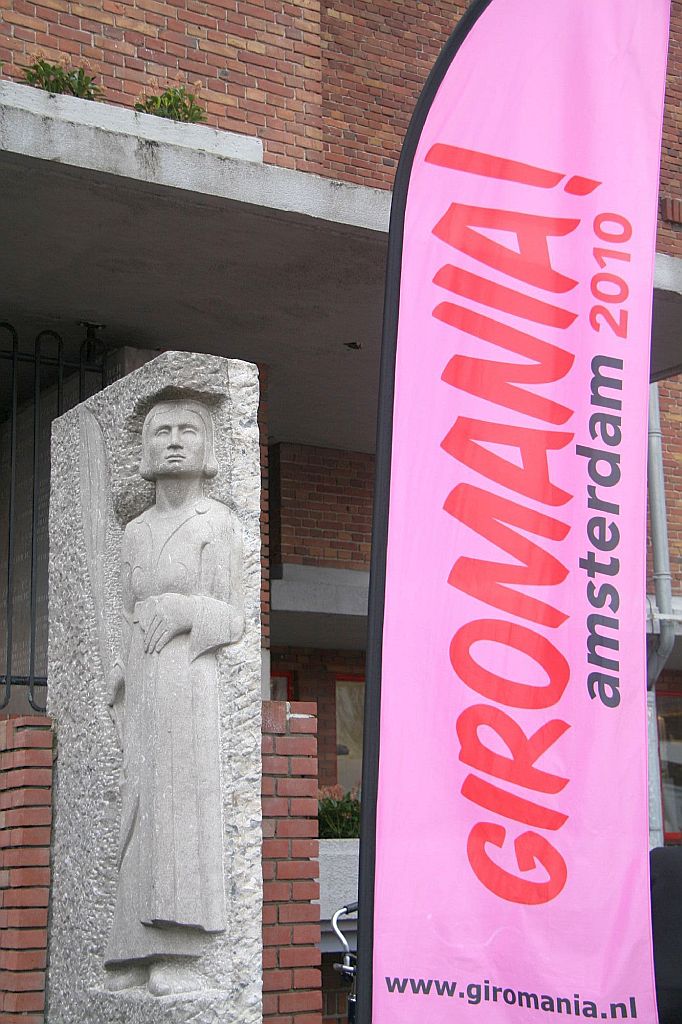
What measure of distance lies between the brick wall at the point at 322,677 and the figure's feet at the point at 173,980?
22.7 ft

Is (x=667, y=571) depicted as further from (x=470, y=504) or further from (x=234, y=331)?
(x=470, y=504)


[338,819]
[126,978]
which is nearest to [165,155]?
[126,978]

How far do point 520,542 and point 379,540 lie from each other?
43 cm

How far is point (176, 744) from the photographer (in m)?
4.60

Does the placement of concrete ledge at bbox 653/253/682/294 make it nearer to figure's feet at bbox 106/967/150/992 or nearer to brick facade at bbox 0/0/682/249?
brick facade at bbox 0/0/682/249

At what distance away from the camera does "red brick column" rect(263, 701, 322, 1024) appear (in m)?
5.59

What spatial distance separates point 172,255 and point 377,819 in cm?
348

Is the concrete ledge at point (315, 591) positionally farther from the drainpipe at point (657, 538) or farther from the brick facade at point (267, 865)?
the brick facade at point (267, 865)

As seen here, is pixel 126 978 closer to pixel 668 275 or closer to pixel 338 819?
pixel 338 819

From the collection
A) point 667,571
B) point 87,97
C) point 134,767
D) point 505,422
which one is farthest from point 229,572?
point 667,571

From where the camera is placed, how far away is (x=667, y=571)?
11.6 metres

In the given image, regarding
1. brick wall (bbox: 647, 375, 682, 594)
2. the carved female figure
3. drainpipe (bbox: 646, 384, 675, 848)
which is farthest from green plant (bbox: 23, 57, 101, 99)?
A: brick wall (bbox: 647, 375, 682, 594)

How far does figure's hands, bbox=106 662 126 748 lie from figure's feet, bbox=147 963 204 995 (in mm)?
836

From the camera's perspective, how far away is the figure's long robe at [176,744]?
4.50 meters
